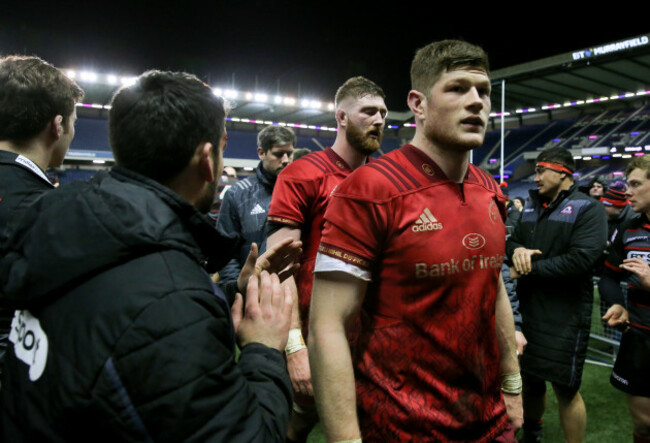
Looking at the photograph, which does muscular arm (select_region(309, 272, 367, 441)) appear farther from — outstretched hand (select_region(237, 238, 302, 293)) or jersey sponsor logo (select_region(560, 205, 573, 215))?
jersey sponsor logo (select_region(560, 205, 573, 215))

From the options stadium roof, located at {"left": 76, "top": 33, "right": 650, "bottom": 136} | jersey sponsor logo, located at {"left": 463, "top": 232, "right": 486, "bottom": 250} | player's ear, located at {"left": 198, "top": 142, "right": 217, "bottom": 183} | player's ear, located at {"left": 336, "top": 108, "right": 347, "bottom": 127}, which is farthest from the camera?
stadium roof, located at {"left": 76, "top": 33, "right": 650, "bottom": 136}

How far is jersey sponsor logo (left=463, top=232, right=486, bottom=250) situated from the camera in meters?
1.63

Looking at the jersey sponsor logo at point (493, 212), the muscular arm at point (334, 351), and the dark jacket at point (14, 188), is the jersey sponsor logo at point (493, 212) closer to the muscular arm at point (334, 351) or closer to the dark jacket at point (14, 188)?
the muscular arm at point (334, 351)

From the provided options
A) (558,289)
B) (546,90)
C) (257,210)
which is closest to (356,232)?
(257,210)

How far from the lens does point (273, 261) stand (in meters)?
1.57

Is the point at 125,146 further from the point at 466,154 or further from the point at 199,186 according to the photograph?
the point at 466,154

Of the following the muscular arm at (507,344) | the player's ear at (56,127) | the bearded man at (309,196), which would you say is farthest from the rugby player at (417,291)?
the player's ear at (56,127)

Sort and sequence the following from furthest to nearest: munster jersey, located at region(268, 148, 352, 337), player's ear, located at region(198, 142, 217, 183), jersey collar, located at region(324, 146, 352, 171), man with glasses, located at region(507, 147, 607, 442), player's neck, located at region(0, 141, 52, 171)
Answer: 1. man with glasses, located at region(507, 147, 607, 442)
2. jersey collar, located at region(324, 146, 352, 171)
3. munster jersey, located at region(268, 148, 352, 337)
4. player's neck, located at region(0, 141, 52, 171)
5. player's ear, located at region(198, 142, 217, 183)

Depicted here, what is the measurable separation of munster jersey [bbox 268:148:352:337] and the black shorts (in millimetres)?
2273

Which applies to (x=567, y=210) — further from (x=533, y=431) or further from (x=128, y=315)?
(x=128, y=315)

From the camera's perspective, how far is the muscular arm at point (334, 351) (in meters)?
1.48

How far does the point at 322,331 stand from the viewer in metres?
1.52

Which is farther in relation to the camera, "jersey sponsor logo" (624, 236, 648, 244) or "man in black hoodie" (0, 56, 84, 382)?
"jersey sponsor logo" (624, 236, 648, 244)

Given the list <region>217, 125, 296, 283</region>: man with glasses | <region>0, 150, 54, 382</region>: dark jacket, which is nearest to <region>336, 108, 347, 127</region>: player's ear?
<region>217, 125, 296, 283</region>: man with glasses
